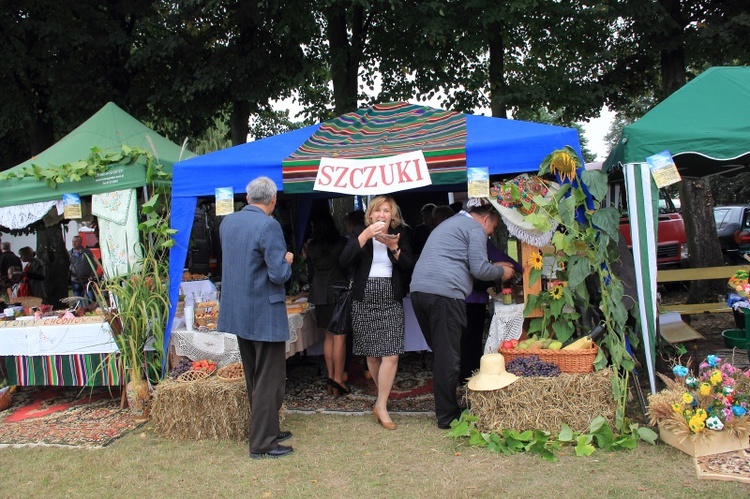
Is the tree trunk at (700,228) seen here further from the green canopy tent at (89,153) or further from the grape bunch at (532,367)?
the green canopy tent at (89,153)

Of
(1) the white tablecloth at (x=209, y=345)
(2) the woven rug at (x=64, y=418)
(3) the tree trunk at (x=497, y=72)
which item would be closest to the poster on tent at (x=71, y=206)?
(2) the woven rug at (x=64, y=418)

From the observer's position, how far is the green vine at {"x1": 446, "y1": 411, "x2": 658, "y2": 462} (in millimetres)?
4008

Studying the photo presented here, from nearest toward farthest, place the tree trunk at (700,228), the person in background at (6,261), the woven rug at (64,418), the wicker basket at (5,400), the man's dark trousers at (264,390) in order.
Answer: the man's dark trousers at (264,390) < the woven rug at (64,418) < the wicker basket at (5,400) < the tree trunk at (700,228) < the person in background at (6,261)

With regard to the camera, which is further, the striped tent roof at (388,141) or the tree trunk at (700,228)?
the tree trunk at (700,228)

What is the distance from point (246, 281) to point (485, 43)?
6968mm

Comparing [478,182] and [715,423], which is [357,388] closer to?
[478,182]

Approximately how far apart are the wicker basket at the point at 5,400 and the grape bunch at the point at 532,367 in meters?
4.69

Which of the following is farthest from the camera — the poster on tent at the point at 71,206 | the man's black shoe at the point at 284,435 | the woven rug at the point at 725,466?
the poster on tent at the point at 71,206

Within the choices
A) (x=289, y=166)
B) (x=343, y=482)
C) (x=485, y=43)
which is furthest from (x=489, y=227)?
(x=485, y=43)

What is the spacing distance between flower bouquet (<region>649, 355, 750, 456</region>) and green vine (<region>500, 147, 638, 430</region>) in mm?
337

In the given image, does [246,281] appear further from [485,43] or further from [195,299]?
[485,43]

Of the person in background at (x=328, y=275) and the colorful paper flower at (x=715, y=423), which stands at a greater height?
the person in background at (x=328, y=275)

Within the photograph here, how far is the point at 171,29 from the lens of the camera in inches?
443

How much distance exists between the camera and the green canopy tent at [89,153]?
240 inches
